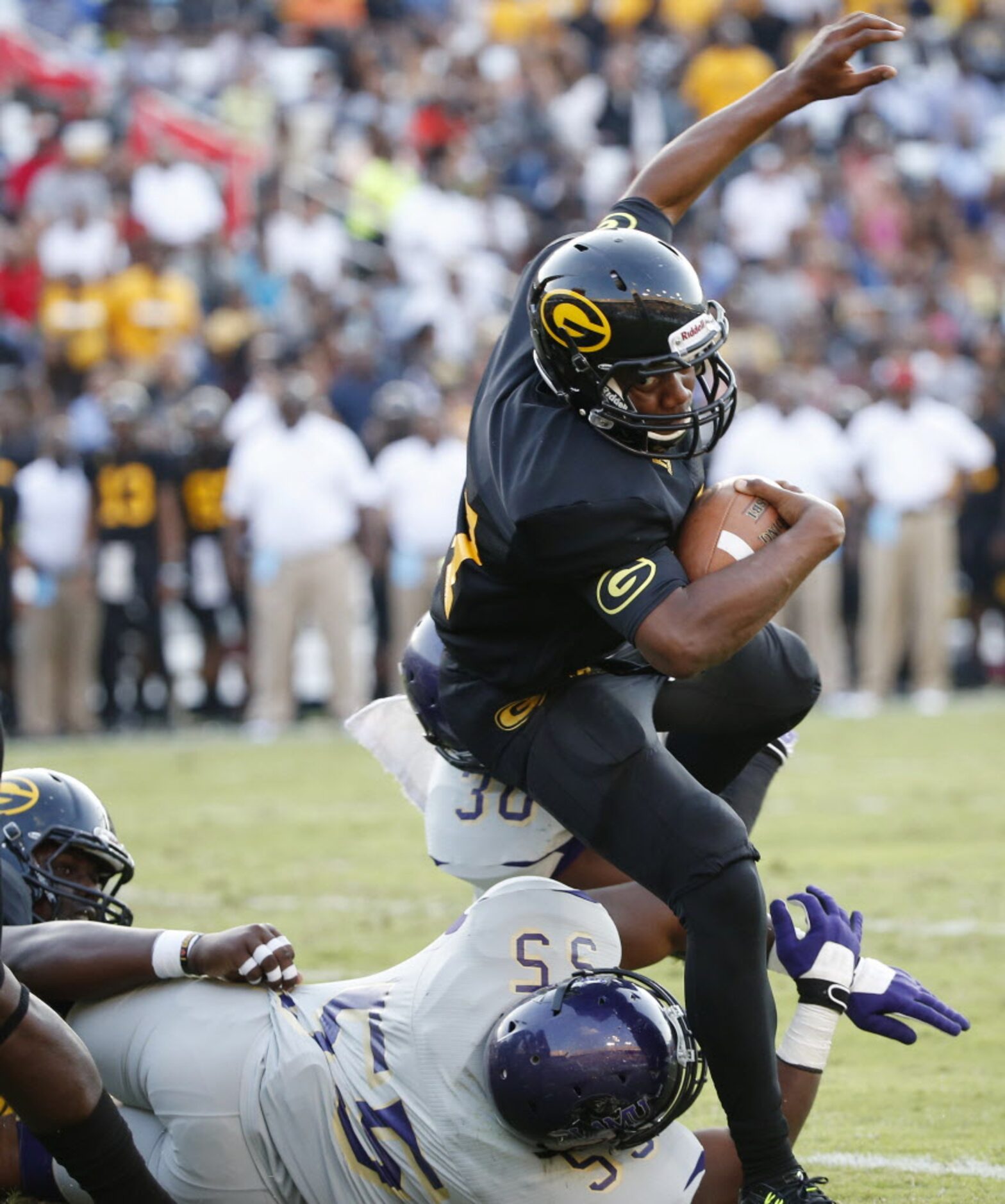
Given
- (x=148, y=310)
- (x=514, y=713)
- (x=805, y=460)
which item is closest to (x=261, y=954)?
(x=514, y=713)

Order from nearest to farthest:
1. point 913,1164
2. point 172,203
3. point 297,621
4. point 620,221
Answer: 1. point 913,1164
2. point 620,221
3. point 297,621
4. point 172,203

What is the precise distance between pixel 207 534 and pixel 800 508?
8.95 m

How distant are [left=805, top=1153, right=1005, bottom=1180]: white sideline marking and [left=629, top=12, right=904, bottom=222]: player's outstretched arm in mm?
1970

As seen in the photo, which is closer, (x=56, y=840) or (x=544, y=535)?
(x=544, y=535)

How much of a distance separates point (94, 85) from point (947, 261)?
24.1ft

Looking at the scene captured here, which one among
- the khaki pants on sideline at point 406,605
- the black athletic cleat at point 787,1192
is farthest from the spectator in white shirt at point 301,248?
the black athletic cleat at point 787,1192

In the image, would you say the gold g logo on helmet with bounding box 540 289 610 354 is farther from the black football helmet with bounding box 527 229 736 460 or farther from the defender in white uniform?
the defender in white uniform

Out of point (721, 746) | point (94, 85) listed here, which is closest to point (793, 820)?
point (721, 746)

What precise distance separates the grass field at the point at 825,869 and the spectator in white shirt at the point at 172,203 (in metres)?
4.92

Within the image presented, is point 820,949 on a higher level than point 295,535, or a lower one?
higher

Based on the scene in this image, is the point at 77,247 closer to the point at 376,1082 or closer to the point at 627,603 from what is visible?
the point at 627,603

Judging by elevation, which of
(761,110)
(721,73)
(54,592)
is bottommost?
(54,592)

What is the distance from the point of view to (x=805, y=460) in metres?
12.4

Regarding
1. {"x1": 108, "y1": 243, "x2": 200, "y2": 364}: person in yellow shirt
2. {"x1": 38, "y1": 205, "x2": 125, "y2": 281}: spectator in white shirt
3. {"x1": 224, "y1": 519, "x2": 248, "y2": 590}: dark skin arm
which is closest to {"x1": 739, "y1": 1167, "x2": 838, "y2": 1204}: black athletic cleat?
{"x1": 224, "y1": 519, "x2": 248, "y2": 590}: dark skin arm
